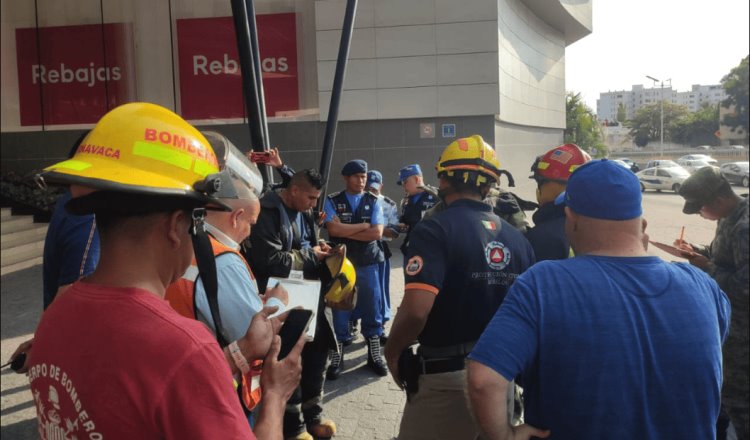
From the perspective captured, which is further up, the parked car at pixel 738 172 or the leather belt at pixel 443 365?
the parked car at pixel 738 172

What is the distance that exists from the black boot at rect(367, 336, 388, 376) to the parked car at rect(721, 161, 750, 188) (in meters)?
3.90

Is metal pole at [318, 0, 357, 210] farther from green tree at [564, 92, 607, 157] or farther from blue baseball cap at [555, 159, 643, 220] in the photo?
blue baseball cap at [555, 159, 643, 220]

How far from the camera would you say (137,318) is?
1123 mm

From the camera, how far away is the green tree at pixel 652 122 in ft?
8.01

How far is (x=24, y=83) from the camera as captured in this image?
1182 centimetres

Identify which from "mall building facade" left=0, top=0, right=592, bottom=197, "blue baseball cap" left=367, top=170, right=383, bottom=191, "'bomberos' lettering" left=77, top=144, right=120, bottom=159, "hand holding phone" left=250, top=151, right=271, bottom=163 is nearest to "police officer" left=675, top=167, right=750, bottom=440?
"'bomberos' lettering" left=77, top=144, right=120, bottom=159

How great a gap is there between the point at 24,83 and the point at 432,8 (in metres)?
8.55

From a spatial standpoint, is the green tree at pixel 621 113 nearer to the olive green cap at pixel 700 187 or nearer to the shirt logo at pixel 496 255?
the olive green cap at pixel 700 187

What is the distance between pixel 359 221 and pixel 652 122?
354 cm

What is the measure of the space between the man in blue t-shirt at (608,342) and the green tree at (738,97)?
310 mm

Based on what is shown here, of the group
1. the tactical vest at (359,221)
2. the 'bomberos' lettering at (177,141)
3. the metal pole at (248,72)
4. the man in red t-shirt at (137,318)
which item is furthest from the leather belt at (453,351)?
the tactical vest at (359,221)

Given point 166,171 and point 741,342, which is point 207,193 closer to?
point 166,171

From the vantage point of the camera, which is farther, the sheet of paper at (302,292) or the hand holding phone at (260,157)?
the hand holding phone at (260,157)

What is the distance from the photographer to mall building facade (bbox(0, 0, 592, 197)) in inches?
428
